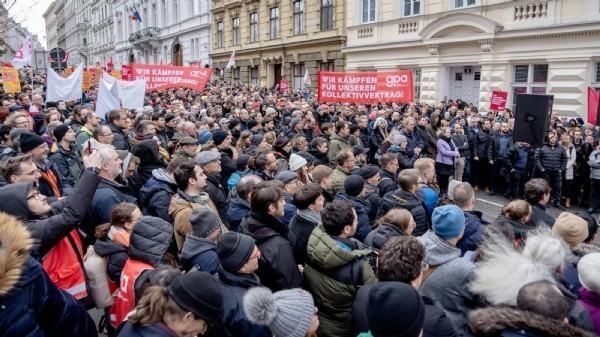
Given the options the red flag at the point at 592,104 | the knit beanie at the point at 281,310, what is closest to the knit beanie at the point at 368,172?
the knit beanie at the point at 281,310

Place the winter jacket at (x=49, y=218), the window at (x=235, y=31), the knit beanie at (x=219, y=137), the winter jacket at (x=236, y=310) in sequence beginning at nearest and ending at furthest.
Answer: the winter jacket at (x=236, y=310), the winter jacket at (x=49, y=218), the knit beanie at (x=219, y=137), the window at (x=235, y=31)

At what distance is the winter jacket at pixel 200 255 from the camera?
310 cm

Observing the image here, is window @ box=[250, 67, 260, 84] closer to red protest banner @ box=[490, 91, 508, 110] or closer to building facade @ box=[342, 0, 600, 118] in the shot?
building facade @ box=[342, 0, 600, 118]

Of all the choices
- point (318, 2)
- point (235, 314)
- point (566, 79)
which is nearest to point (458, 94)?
point (566, 79)

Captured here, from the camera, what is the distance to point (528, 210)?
166 inches

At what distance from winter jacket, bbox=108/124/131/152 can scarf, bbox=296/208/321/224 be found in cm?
404

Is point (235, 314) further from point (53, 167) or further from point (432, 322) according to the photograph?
point (53, 167)

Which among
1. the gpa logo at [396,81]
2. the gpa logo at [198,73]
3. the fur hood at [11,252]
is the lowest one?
the fur hood at [11,252]

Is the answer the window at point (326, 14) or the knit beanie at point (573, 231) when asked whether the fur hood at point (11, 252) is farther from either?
the window at point (326, 14)

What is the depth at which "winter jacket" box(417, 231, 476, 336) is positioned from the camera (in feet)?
9.47

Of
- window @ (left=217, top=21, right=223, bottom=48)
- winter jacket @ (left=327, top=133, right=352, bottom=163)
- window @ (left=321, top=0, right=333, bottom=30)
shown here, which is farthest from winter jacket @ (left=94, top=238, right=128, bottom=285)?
window @ (left=217, top=21, right=223, bottom=48)

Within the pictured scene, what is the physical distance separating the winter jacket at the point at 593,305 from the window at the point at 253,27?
31.8 m

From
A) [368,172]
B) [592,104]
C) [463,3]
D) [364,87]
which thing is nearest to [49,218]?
[368,172]

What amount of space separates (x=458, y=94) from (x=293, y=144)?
527 inches
